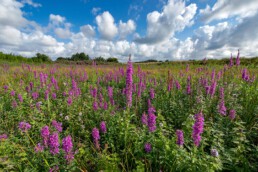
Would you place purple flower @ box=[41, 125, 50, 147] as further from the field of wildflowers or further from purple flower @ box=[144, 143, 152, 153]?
purple flower @ box=[144, 143, 152, 153]

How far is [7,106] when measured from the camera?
459 centimetres

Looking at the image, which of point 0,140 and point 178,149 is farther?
point 0,140

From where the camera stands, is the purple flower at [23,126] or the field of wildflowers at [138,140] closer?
the field of wildflowers at [138,140]

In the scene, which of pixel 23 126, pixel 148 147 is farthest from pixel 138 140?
pixel 23 126

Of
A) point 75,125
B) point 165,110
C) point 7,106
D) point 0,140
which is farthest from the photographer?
point 7,106

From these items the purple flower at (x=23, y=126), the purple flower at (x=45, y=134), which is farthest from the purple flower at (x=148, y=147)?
the purple flower at (x=23, y=126)

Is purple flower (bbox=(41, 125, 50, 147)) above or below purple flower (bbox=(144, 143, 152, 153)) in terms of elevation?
above

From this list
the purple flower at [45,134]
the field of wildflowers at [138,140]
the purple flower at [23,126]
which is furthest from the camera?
the purple flower at [23,126]

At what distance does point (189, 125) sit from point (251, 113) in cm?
182

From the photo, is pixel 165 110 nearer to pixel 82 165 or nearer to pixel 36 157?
pixel 82 165

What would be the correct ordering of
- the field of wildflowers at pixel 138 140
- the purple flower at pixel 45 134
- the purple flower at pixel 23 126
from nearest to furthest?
the field of wildflowers at pixel 138 140 → the purple flower at pixel 45 134 → the purple flower at pixel 23 126

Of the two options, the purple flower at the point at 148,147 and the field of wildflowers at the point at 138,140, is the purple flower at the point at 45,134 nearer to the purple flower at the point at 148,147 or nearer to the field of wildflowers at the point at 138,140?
the field of wildflowers at the point at 138,140

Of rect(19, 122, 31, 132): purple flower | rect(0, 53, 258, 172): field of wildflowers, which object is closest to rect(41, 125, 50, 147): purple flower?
rect(0, 53, 258, 172): field of wildflowers

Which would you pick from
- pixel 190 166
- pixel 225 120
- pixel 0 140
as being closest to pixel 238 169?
pixel 190 166
